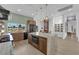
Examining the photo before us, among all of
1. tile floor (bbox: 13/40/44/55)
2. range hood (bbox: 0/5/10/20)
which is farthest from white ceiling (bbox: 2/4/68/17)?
tile floor (bbox: 13/40/44/55)

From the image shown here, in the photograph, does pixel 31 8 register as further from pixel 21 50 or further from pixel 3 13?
pixel 21 50

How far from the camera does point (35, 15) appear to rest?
6.61 feet

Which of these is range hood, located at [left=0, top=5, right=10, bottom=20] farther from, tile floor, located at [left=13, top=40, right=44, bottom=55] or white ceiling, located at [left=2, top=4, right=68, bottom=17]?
tile floor, located at [left=13, top=40, right=44, bottom=55]

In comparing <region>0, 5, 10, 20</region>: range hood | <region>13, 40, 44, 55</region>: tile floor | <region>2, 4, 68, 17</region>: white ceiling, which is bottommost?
<region>13, 40, 44, 55</region>: tile floor

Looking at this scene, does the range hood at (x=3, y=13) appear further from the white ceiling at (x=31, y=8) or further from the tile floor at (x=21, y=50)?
the tile floor at (x=21, y=50)

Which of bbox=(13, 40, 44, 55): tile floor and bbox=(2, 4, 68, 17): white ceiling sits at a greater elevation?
bbox=(2, 4, 68, 17): white ceiling

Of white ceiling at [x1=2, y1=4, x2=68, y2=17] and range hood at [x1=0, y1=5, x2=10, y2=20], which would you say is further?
white ceiling at [x1=2, y1=4, x2=68, y2=17]

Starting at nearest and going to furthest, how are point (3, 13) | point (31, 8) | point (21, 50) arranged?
point (3, 13)
point (31, 8)
point (21, 50)

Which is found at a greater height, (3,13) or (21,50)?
(3,13)

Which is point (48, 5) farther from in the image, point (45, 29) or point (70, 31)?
point (70, 31)

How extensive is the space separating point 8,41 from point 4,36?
0.13 meters

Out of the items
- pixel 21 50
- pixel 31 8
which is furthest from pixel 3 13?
pixel 21 50

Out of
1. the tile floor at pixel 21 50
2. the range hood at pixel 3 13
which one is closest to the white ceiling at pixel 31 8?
the range hood at pixel 3 13
